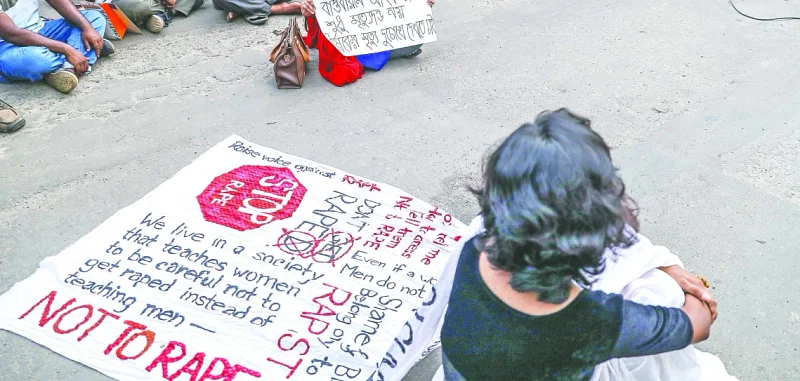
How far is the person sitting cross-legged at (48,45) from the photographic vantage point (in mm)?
4273

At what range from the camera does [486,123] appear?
13.1 ft

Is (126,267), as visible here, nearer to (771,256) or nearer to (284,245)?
(284,245)

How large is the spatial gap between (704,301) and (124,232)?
8.03 ft

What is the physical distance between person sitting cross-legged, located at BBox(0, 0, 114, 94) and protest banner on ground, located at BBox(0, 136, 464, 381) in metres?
1.53

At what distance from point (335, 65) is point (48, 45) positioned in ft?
6.03

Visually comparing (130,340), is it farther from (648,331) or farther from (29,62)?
(29,62)

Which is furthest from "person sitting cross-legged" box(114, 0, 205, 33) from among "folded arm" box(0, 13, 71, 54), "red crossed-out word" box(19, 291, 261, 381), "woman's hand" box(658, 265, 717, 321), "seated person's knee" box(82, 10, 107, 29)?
"woman's hand" box(658, 265, 717, 321)

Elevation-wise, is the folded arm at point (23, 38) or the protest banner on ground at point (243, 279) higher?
the folded arm at point (23, 38)

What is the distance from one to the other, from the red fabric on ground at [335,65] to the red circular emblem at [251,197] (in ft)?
3.61

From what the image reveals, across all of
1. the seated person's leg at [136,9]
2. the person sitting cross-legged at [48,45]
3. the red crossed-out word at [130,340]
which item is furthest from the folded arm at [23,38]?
the red crossed-out word at [130,340]

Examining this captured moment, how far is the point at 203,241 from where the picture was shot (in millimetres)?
3045

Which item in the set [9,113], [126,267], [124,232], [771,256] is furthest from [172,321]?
[771,256]

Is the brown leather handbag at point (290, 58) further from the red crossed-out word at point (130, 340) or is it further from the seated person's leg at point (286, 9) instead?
the red crossed-out word at point (130, 340)

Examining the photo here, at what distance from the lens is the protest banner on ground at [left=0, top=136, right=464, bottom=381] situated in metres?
2.51
